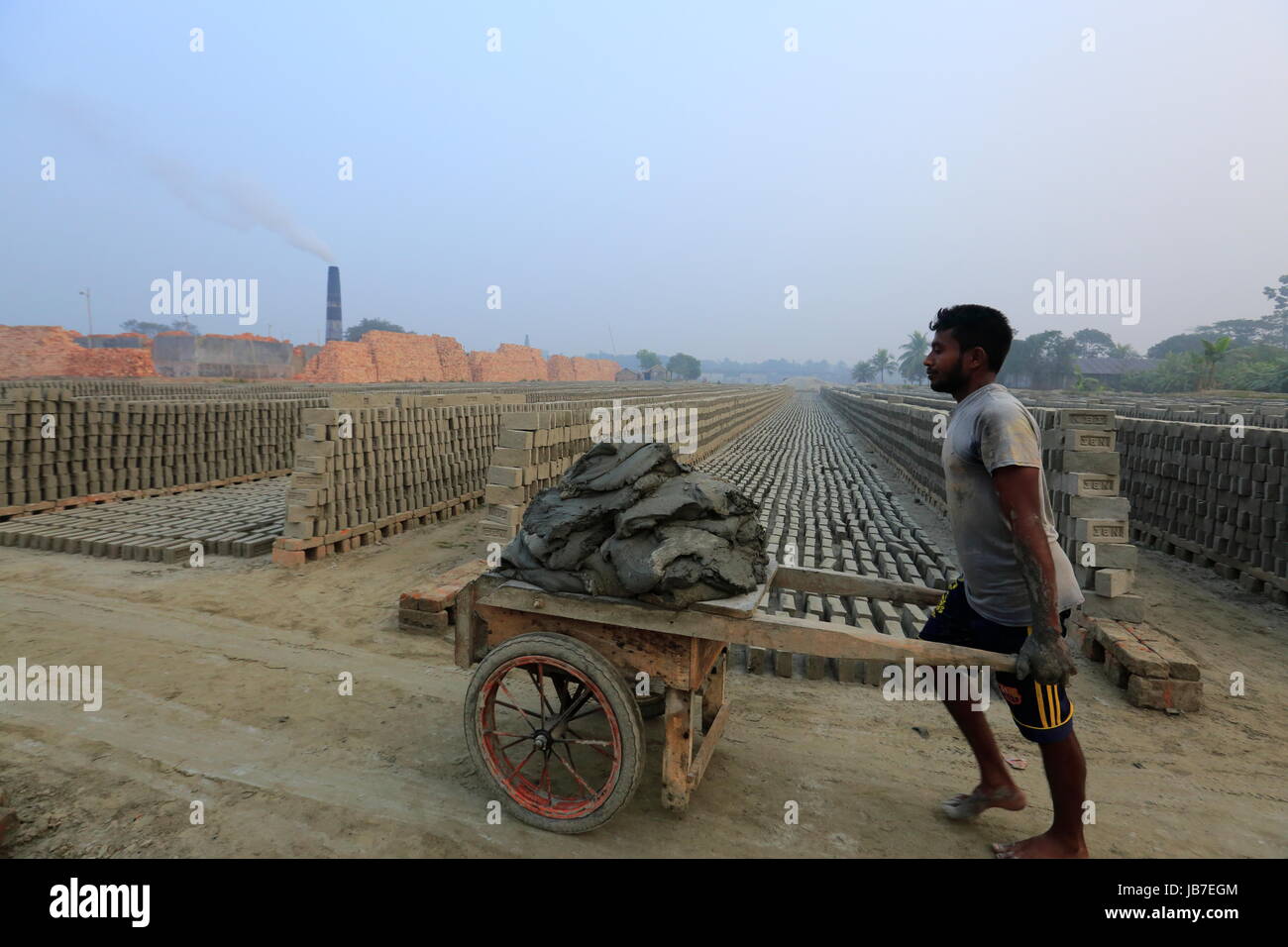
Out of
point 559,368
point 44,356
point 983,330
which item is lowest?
point 983,330

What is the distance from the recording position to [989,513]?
2326 mm

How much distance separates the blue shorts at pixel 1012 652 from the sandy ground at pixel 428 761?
25.9 inches

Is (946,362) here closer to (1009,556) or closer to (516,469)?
(1009,556)

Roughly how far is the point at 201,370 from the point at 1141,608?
169 feet

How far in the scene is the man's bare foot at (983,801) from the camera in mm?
2629

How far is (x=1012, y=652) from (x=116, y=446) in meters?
10.8

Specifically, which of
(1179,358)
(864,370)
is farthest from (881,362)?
(1179,358)

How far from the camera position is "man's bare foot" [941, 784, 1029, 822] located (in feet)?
8.63

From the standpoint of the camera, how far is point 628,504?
8.55 ft

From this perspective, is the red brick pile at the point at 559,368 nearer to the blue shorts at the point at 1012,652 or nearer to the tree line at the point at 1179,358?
the tree line at the point at 1179,358

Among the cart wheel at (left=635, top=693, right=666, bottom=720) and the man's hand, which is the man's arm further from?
the cart wheel at (left=635, top=693, right=666, bottom=720)

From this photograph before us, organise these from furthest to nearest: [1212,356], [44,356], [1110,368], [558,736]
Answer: [1110,368] < [1212,356] < [44,356] < [558,736]

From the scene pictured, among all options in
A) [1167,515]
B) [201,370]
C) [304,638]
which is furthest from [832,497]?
[201,370]

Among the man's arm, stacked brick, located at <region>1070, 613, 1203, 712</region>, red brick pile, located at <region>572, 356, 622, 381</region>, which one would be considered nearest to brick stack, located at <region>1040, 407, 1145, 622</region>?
stacked brick, located at <region>1070, 613, 1203, 712</region>
